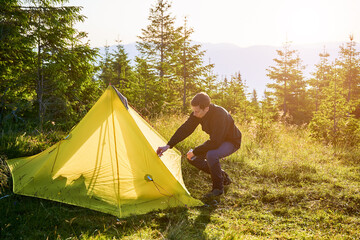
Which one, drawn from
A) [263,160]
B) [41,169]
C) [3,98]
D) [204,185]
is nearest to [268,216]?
[204,185]

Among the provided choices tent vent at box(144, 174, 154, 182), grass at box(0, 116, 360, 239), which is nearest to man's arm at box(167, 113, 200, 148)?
tent vent at box(144, 174, 154, 182)

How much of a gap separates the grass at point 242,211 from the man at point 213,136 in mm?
457

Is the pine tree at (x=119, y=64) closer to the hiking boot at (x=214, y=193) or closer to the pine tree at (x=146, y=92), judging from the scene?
the pine tree at (x=146, y=92)

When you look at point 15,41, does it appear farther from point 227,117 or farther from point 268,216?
point 268,216

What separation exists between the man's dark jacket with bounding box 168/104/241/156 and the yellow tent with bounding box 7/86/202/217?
26.6 inches

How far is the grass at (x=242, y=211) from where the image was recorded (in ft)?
9.18

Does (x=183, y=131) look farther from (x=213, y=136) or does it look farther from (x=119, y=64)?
(x=119, y=64)

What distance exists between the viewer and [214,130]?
155 inches

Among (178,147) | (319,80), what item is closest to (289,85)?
(319,80)

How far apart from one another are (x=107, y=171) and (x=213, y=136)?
5.93ft

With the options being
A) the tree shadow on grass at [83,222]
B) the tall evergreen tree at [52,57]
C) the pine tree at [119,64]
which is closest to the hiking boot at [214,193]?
the tree shadow on grass at [83,222]

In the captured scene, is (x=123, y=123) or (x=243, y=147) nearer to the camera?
(x=123, y=123)

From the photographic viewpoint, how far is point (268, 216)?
3.42 meters

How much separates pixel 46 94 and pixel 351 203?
8.81 metres
